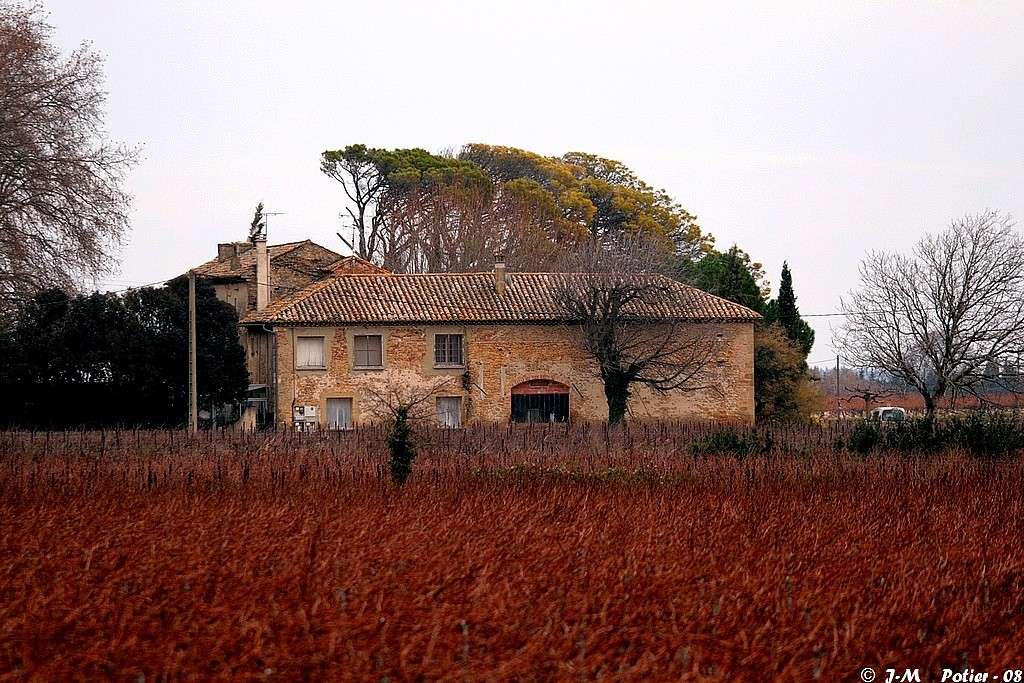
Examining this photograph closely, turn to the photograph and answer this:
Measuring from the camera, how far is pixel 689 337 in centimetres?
3872

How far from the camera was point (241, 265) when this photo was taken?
49.2 metres

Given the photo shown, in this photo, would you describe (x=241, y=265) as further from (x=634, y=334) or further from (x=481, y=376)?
(x=634, y=334)

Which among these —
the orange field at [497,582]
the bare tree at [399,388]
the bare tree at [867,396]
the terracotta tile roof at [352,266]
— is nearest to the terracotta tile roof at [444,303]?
the bare tree at [399,388]

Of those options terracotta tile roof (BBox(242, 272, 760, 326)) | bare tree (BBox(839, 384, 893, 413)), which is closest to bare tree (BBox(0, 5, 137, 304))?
terracotta tile roof (BBox(242, 272, 760, 326))

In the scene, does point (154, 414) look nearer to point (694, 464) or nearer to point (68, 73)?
point (68, 73)

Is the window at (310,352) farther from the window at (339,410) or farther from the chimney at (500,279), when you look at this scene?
the chimney at (500,279)

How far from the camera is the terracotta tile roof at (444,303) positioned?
1494 inches

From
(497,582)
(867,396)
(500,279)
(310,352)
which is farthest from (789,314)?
(497,582)

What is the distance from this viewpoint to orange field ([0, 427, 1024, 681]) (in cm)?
643

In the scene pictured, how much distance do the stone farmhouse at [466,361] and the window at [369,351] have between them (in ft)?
0.09

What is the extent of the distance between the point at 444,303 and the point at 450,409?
3267 millimetres

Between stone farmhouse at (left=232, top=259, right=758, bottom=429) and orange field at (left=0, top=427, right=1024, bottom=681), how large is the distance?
71.6 feet

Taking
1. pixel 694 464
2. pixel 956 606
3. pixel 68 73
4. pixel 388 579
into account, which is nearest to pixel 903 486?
pixel 694 464

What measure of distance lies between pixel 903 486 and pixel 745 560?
24.5 ft
